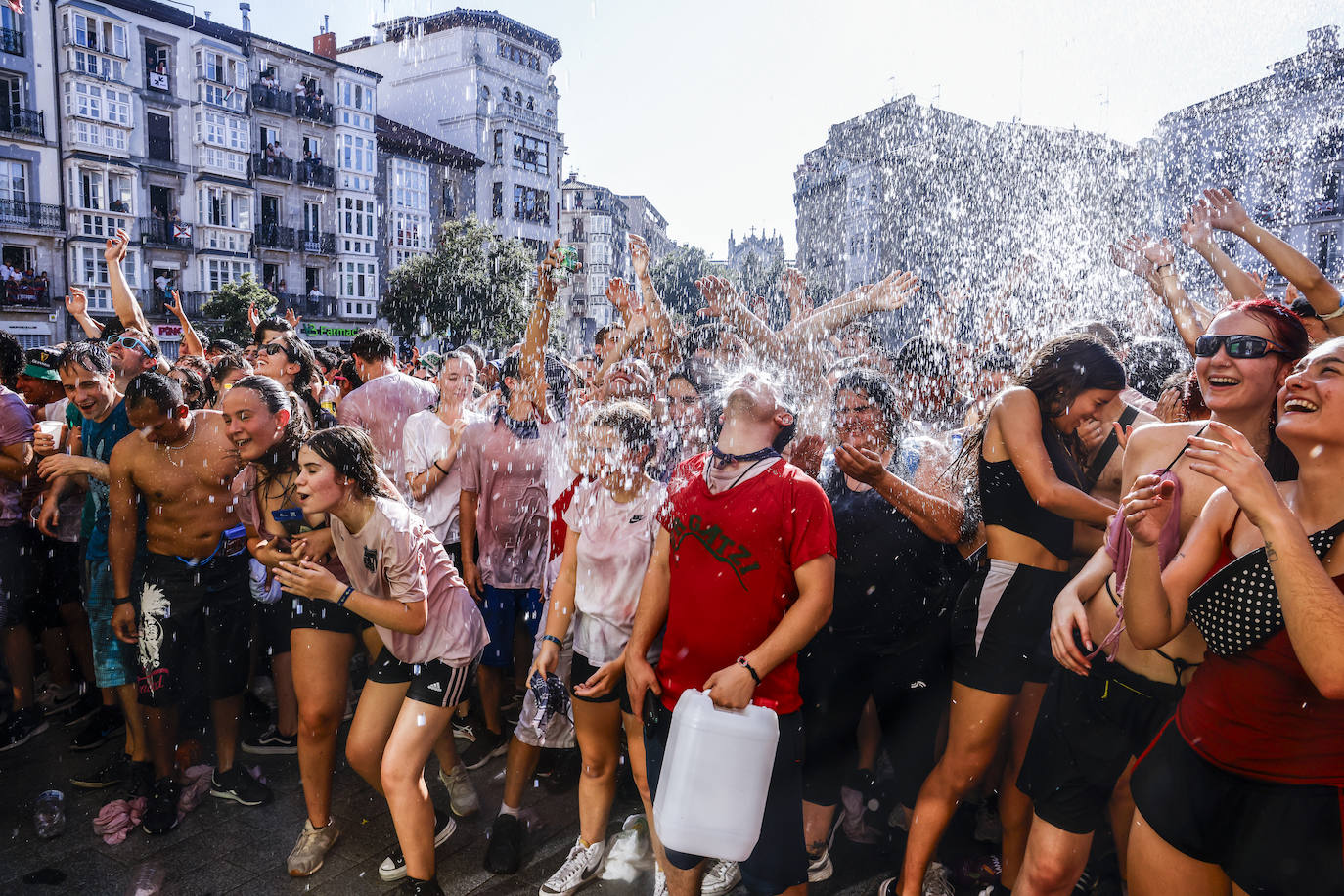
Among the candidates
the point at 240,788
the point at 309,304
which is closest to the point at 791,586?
the point at 240,788

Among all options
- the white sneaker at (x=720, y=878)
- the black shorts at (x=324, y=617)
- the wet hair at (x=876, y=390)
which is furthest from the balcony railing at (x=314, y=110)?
the white sneaker at (x=720, y=878)

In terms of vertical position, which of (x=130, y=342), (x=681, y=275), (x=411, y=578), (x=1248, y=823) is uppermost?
(x=681, y=275)

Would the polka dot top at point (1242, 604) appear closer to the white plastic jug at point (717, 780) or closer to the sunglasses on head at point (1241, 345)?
the sunglasses on head at point (1241, 345)

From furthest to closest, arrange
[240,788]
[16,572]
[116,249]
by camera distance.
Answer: [116,249]
[16,572]
[240,788]

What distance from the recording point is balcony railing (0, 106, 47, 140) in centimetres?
2866

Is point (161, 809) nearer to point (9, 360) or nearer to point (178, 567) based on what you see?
point (178, 567)

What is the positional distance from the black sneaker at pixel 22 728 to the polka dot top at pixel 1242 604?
5.66 m

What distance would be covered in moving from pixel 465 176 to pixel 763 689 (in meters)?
50.9

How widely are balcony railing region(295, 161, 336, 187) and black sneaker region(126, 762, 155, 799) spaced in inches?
1581

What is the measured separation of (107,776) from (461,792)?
6.07 ft

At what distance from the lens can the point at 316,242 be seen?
1539 inches

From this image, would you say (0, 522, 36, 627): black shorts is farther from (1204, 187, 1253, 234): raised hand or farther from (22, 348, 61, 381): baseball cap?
(1204, 187, 1253, 234): raised hand

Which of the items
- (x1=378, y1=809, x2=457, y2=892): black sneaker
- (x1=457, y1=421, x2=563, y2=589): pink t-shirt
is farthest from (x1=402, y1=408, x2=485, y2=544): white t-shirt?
(x1=378, y1=809, x2=457, y2=892): black sneaker

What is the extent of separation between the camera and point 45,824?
3.66 m
